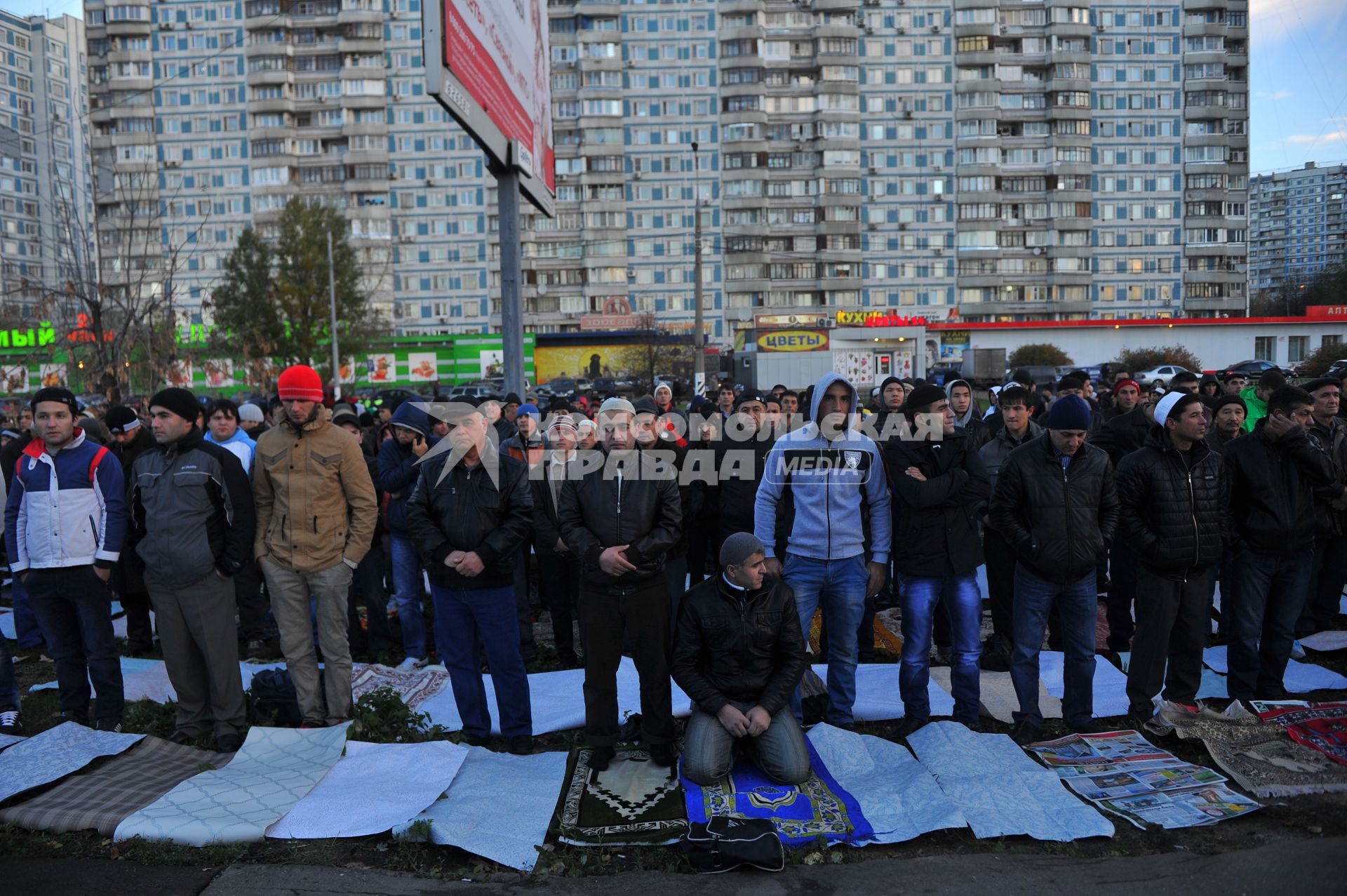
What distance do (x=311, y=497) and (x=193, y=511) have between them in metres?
0.74

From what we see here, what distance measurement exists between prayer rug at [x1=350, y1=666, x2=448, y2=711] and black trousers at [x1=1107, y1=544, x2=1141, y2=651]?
5309 mm

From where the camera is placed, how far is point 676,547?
5.67 metres

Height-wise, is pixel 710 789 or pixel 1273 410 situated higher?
pixel 1273 410

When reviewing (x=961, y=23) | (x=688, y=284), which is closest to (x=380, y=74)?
(x=688, y=284)

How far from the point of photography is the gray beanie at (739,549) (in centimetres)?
478

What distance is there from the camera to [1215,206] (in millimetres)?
69625

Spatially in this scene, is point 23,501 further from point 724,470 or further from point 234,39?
point 234,39

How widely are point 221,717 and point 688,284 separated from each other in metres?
63.0

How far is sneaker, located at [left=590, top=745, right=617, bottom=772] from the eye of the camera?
A: 5.02 meters

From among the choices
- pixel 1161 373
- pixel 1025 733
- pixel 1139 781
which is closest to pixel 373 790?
pixel 1025 733

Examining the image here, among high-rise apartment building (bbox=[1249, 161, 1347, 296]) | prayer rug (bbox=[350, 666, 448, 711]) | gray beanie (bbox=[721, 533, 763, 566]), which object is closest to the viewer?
gray beanie (bbox=[721, 533, 763, 566])

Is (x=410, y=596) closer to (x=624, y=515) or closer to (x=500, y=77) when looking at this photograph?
(x=624, y=515)

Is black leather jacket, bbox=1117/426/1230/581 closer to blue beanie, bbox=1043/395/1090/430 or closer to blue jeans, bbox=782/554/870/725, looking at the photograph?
blue beanie, bbox=1043/395/1090/430

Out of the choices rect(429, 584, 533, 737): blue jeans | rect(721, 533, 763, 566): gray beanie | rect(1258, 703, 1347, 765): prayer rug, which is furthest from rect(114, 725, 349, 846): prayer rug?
rect(1258, 703, 1347, 765): prayer rug
